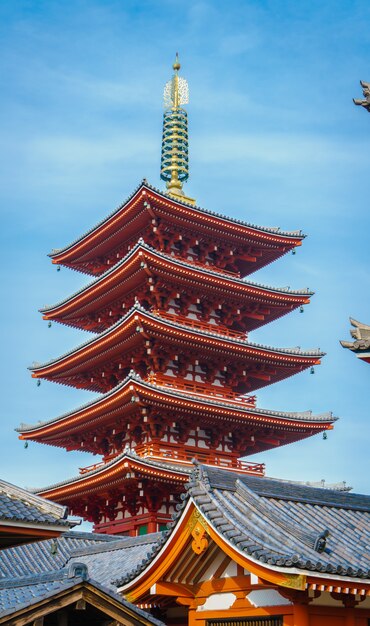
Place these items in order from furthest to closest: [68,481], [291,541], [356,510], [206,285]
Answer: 1. [206,285]
2. [68,481]
3. [356,510]
4. [291,541]

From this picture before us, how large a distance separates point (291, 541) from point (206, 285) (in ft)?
75.5

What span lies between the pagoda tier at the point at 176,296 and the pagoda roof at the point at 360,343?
1834cm

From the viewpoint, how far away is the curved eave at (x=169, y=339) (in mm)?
30828

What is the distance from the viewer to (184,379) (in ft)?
110

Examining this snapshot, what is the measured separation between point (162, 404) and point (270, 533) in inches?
746

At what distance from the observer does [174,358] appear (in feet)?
108

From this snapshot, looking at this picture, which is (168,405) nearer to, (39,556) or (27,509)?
(39,556)

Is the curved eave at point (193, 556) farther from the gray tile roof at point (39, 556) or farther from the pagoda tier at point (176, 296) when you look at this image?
the pagoda tier at point (176, 296)

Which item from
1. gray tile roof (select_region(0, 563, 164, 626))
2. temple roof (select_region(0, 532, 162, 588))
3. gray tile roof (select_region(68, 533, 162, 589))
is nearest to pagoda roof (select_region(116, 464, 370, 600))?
gray tile roof (select_region(0, 563, 164, 626))

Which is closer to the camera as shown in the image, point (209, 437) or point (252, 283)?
point (209, 437)

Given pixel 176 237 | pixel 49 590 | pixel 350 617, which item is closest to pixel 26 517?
pixel 49 590

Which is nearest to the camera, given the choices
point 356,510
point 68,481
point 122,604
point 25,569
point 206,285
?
point 122,604

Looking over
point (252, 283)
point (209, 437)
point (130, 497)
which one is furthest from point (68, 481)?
point (252, 283)

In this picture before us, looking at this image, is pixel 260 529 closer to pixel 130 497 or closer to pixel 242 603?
pixel 242 603
